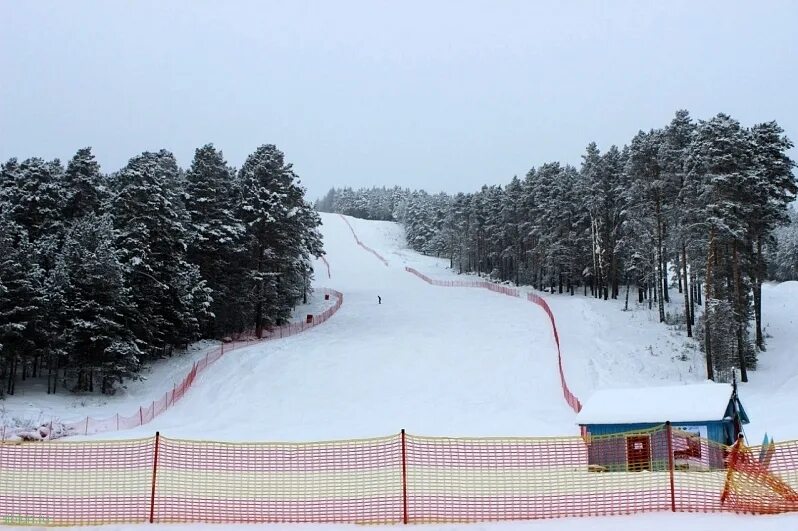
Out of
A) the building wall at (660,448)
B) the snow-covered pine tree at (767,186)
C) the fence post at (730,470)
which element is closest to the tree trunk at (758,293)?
the snow-covered pine tree at (767,186)

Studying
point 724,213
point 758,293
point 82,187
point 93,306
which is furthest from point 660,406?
point 82,187

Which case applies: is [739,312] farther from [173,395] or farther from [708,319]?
[173,395]

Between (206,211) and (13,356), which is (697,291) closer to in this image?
(206,211)

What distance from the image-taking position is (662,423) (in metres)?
16.6

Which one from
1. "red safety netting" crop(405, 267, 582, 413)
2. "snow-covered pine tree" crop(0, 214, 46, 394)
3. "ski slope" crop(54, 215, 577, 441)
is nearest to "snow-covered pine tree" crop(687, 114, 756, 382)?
"red safety netting" crop(405, 267, 582, 413)

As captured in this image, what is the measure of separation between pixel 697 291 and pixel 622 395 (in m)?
39.4

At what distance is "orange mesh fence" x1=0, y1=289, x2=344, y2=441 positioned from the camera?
25969 mm

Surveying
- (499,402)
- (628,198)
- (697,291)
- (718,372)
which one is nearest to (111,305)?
(499,402)

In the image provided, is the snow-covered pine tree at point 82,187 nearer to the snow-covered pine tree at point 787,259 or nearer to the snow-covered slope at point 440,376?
the snow-covered slope at point 440,376

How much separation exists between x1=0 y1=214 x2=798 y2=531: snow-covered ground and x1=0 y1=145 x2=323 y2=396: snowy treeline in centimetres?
265

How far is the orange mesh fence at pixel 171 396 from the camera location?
2597 centimetres

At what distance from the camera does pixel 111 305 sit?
3316cm

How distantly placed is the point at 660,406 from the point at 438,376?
17.3m

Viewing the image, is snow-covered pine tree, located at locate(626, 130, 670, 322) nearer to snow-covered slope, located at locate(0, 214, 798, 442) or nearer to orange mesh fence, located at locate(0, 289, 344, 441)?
snow-covered slope, located at locate(0, 214, 798, 442)
